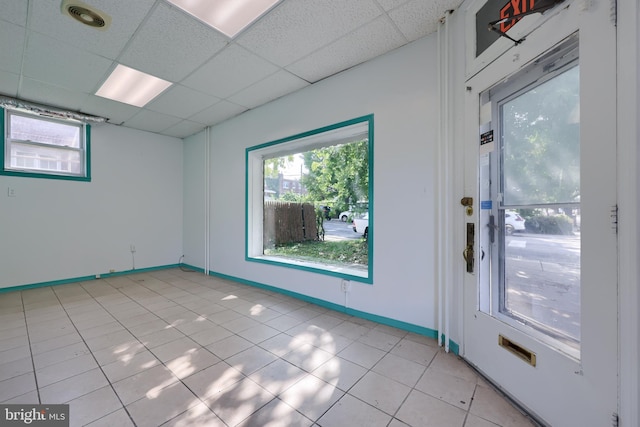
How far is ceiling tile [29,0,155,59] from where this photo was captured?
2102mm

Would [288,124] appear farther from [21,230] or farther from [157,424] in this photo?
[21,230]

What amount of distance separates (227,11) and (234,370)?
2980 mm

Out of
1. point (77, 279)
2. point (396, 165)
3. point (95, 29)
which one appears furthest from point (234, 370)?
point (77, 279)

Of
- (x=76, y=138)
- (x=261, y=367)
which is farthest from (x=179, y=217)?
(x=261, y=367)

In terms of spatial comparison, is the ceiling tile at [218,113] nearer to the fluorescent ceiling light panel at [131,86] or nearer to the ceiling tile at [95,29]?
the fluorescent ceiling light panel at [131,86]

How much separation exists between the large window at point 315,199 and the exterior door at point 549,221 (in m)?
1.17

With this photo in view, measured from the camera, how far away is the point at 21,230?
401 cm

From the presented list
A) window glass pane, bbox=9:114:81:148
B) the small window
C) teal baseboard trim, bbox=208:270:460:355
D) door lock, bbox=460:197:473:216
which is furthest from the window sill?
window glass pane, bbox=9:114:81:148

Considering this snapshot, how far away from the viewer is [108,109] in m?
4.18

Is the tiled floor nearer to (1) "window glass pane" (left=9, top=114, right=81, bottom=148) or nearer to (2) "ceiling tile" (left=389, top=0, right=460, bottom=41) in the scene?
(1) "window glass pane" (left=9, top=114, right=81, bottom=148)

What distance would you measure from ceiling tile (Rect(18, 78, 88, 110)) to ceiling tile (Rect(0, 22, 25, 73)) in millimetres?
335

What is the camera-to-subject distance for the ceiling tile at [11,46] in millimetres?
2349

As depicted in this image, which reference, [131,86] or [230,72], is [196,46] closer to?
[230,72]

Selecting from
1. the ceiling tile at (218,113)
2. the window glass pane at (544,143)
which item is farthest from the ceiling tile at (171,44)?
the window glass pane at (544,143)
